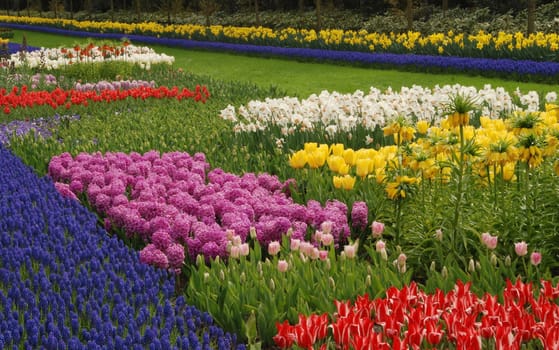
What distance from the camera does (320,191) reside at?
589 cm

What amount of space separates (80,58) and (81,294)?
15700 millimetres

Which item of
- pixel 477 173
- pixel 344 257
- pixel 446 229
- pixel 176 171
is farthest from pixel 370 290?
pixel 176 171

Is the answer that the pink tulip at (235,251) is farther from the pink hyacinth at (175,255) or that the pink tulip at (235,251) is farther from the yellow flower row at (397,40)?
the yellow flower row at (397,40)

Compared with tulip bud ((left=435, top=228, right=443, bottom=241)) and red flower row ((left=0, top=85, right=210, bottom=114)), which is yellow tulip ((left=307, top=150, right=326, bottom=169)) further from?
red flower row ((left=0, top=85, right=210, bottom=114))

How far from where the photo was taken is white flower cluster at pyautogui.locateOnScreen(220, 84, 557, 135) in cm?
833

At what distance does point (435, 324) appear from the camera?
3260 mm

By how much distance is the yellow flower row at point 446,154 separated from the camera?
14.6 feet

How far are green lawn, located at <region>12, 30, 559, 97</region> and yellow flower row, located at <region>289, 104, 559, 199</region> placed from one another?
8863mm

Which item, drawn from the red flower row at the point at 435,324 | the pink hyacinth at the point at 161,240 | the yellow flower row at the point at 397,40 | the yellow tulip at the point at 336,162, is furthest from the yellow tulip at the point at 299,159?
the yellow flower row at the point at 397,40

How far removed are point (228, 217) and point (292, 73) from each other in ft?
50.6

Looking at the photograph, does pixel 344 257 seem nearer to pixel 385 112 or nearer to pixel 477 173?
pixel 477 173

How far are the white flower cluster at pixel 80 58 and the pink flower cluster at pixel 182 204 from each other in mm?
11953

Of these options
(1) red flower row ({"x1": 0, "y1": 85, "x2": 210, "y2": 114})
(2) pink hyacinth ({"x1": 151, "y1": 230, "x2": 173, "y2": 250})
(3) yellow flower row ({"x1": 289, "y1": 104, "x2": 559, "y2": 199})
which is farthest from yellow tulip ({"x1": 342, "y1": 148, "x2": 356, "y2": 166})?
(1) red flower row ({"x1": 0, "y1": 85, "x2": 210, "y2": 114})

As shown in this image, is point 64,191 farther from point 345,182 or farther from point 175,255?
point 345,182
